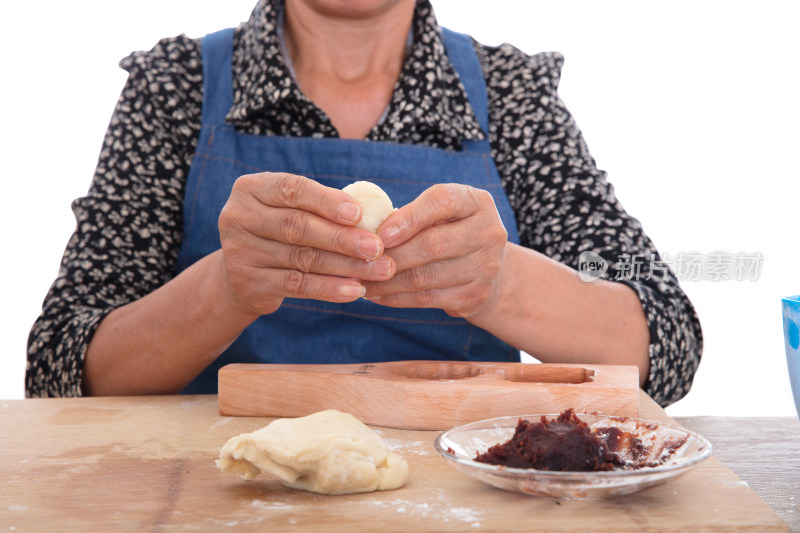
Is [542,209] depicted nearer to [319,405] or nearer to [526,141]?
[526,141]

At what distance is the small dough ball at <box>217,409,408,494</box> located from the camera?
807mm

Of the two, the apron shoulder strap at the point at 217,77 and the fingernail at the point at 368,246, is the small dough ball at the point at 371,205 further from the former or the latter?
the apron shoulder strap at the point at 217,77

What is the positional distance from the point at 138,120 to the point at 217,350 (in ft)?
2.00

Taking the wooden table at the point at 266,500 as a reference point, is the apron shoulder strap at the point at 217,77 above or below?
above

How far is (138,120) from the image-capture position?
5.39ft

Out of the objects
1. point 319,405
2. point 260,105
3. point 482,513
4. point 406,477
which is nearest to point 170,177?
point 260,105

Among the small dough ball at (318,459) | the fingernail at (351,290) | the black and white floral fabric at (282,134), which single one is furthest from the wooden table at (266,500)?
the black and white floral fabric at (282,134)

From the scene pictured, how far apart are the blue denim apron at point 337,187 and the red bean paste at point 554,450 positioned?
2.34ft

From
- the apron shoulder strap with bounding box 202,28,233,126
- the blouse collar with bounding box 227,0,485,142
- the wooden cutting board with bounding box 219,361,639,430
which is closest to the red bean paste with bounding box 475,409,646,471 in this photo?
the wooden cutting board with bounding box 219,361,639,430

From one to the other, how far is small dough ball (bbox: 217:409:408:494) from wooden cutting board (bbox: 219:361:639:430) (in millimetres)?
215

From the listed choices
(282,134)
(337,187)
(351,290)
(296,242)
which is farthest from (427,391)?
(282,134)

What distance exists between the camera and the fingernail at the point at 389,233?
1.05 m

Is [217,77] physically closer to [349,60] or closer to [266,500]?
[349,60]

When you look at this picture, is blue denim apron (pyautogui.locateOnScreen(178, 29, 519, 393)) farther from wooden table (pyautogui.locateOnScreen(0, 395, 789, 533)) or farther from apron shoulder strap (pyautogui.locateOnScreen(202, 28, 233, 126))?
wooden table (pyautogui.locateOnScreen(0, 395, 789, 533))
